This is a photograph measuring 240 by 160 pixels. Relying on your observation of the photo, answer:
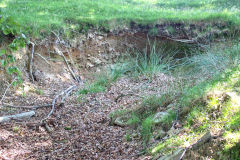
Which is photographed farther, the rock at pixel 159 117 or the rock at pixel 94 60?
the rock at pixel 94 60

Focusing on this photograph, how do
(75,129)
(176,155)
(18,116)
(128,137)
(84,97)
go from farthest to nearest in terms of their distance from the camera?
(84,97), (18,116), (75,129), (128,137), (176,155)

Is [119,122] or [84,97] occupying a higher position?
[119,122]

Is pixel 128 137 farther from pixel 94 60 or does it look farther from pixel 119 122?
pixel 94 60

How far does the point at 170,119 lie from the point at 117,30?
5.87 m

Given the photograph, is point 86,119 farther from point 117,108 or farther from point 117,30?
point 117,30

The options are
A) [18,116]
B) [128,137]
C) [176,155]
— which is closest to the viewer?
[176,155]

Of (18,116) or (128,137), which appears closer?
(128,137)

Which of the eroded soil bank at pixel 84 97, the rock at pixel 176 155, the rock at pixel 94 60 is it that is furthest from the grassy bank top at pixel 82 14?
the rock at pixel 176 155

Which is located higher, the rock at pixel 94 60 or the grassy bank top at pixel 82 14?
the grassy bank top at pixel 82 14

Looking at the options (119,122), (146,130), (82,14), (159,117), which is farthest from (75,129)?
(82,14)

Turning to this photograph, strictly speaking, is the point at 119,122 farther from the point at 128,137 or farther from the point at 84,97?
the point at 84,97

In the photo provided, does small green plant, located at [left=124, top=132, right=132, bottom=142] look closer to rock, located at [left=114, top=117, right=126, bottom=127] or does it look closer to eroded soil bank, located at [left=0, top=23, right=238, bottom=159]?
eroded soil bank, located at [left=0, top=23, right=238, bottom=159]

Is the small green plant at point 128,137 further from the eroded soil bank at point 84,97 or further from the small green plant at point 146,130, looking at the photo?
the small green plant at point 146,130

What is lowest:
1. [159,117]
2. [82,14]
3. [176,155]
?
[159,117]
